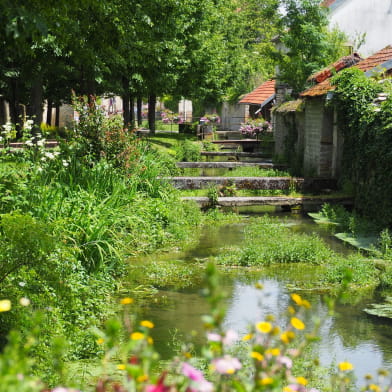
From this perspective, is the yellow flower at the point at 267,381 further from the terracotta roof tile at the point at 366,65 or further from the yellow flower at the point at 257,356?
the terracotta roof tile at the point at 366,65

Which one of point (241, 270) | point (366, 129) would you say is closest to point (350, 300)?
point (241, 270)

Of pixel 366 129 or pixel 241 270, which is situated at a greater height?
pixel 366 129

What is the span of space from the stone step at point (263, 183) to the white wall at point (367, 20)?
12.9 metres

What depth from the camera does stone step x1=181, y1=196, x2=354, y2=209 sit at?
57.5 ft

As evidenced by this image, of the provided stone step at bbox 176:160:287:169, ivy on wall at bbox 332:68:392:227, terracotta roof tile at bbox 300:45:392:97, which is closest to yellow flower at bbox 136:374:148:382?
ivy on wall at bbox 332:68:392:227

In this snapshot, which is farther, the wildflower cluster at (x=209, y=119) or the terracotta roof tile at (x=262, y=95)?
the wildflower cluster at (x=209, y=119)

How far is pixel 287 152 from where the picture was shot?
26094 mm

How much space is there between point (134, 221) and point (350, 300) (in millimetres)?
4469

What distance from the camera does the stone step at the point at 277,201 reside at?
17516mm

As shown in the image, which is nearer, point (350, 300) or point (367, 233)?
point (350, 300)

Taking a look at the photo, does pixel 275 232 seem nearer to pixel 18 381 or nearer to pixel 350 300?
pixel 350 300

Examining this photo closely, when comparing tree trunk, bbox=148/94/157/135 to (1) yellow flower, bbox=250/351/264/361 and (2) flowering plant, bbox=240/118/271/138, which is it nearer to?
(2) flowering plant, bbox=240/118/271/138

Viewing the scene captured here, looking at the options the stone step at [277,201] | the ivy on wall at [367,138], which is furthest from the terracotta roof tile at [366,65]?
the stone step at [277,201]

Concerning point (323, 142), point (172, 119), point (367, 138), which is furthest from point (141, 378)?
point (172, 119)
